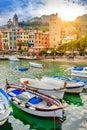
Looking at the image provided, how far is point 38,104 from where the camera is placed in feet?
92.7

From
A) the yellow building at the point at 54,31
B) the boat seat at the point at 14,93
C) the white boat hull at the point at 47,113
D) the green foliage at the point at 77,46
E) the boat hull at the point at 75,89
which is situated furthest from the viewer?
the yellow building at the point at 54,31

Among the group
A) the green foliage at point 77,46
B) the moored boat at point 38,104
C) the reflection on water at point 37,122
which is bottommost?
the reflection on water at point 37,122

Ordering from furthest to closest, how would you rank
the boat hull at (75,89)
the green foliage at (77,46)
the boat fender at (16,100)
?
1. the green foliage at (77,46)
2. the boat hull at (75,89)
3. the boat fender at (16,100)

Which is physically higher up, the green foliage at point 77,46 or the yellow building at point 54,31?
the yellow building at point 54,31

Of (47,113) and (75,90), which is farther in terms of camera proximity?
(75,90)

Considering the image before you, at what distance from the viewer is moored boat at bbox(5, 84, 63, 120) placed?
26250 millimetres

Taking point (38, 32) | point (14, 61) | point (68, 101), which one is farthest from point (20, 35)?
point (68, 101)

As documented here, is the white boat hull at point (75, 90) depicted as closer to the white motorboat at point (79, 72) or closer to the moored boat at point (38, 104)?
the moored boat at point (38, 104)

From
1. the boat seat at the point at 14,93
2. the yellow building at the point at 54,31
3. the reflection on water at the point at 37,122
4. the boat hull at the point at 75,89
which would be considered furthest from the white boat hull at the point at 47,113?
the yellow building at the point at 54,31

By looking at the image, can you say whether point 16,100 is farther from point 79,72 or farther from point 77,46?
point 77,46

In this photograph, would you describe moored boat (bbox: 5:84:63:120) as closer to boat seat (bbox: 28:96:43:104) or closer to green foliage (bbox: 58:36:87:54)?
boat seat (bbox: 28:96:43:104)

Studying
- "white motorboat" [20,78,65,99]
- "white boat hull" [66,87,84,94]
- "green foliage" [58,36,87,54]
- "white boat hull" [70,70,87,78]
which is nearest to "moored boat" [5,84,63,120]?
"white motorboat" [20,78,65,99]

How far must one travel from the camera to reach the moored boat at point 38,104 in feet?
86.1

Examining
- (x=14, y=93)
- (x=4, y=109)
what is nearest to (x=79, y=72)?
(x=14, y=93)
